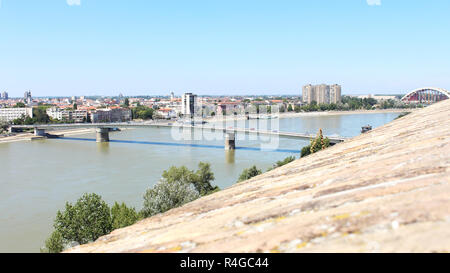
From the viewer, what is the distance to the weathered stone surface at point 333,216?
674mm

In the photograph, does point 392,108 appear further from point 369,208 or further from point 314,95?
point 369,208

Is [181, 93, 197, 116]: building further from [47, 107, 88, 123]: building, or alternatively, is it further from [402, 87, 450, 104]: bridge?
[402, 87, 450, 104]: bridge

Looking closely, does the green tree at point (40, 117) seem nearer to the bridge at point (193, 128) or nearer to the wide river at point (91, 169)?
the bridge at point (193, 128)

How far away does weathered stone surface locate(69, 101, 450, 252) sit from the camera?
67cm

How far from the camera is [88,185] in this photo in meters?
9.89

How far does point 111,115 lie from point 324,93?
39930 mm

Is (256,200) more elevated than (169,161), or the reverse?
(256,200)

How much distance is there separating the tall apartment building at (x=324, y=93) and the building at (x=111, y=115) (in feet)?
113

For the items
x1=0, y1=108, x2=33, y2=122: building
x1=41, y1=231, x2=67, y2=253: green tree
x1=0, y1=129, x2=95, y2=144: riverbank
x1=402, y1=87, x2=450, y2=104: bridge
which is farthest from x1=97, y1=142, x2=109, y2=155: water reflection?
x1=402, y1=87, x2=450, y2=104: bridge

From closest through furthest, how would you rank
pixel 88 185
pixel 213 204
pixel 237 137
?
pixel 213 204 → pixel 88 185 → pixel 237 137

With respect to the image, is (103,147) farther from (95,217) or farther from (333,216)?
(333,216)

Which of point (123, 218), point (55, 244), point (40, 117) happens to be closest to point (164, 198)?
point (123, 218)
